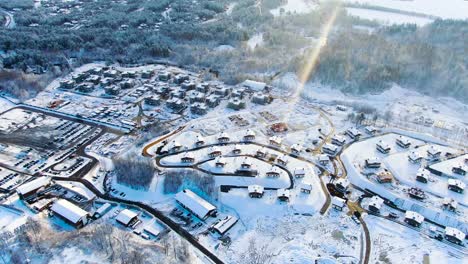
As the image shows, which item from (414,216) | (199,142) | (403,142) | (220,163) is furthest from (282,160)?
(403,142)

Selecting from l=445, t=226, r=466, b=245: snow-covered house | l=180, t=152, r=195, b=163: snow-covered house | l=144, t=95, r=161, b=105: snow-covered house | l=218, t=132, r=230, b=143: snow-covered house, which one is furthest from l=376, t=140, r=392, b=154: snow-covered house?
l=144, t=95, r=161, b=105: snow-covered house

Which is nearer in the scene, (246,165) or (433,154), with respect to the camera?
(246,165)

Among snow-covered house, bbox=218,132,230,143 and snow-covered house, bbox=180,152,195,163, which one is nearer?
snow-covered house, bbox=180,152,195,163

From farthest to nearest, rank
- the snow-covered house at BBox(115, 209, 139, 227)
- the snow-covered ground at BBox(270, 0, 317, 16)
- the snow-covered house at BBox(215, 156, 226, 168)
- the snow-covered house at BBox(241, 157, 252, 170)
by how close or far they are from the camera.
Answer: the snow-covered ground at BBox(270, 0, 317, 16), the snow-covered house at BBox(215, 156, 226, 168), the snow-covered house at BBox(241, 157, 252, 170), the snow-covered house at BBox(115, 209, 139, 227)

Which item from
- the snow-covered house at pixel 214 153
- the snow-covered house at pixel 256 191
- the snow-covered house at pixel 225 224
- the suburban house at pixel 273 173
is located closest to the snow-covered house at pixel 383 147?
the suburban house at pixel 273 173

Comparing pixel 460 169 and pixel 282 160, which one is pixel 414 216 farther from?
pixel 282 160

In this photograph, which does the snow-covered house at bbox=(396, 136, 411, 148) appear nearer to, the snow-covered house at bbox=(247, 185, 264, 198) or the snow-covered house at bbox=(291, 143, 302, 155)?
the snow-covered house at bbox=(291, 143, 302, 155)

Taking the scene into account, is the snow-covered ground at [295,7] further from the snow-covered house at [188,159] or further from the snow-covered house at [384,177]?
the snow-covered house at [384,177]
